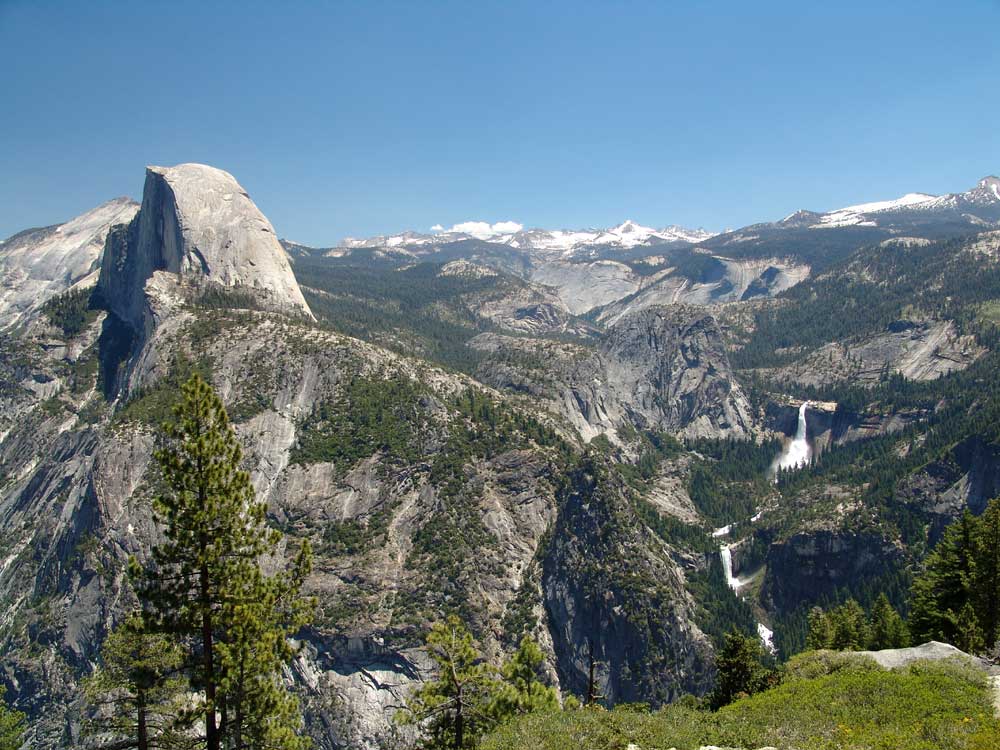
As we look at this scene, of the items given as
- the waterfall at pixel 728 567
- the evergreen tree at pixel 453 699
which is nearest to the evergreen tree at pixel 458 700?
the evergreen tree at pixel 453 699

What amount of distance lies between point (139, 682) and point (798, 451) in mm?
195516

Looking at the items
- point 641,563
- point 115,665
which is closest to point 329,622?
point 641,563

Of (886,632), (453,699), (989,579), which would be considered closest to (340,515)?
(453,699)

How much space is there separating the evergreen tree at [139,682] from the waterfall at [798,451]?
594ft

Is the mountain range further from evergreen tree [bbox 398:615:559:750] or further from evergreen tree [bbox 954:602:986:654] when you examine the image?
evergreen tree [bbox 954:602:986:654]

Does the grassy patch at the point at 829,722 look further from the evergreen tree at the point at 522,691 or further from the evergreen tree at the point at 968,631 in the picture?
the evergreen tree at the point at 968,631

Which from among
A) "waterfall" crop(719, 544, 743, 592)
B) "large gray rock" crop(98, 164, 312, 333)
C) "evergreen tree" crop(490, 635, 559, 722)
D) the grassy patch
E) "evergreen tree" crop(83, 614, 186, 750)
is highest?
"large gray rock" crop(98, 164, 312, 333)

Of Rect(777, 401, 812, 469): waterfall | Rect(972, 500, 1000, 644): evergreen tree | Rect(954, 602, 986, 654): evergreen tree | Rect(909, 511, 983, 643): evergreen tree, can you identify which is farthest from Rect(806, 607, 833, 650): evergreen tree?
Rect(777, 401, 812, 469): waterfall

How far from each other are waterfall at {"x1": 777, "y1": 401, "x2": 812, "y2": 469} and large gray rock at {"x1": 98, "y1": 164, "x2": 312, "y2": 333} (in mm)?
145353

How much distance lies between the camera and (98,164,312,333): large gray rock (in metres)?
142

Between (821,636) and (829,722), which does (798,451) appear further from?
(829,722)

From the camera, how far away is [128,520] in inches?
3297

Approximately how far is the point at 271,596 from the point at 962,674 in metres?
25.7

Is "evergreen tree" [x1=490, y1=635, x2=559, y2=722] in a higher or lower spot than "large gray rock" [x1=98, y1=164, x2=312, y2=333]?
lower
